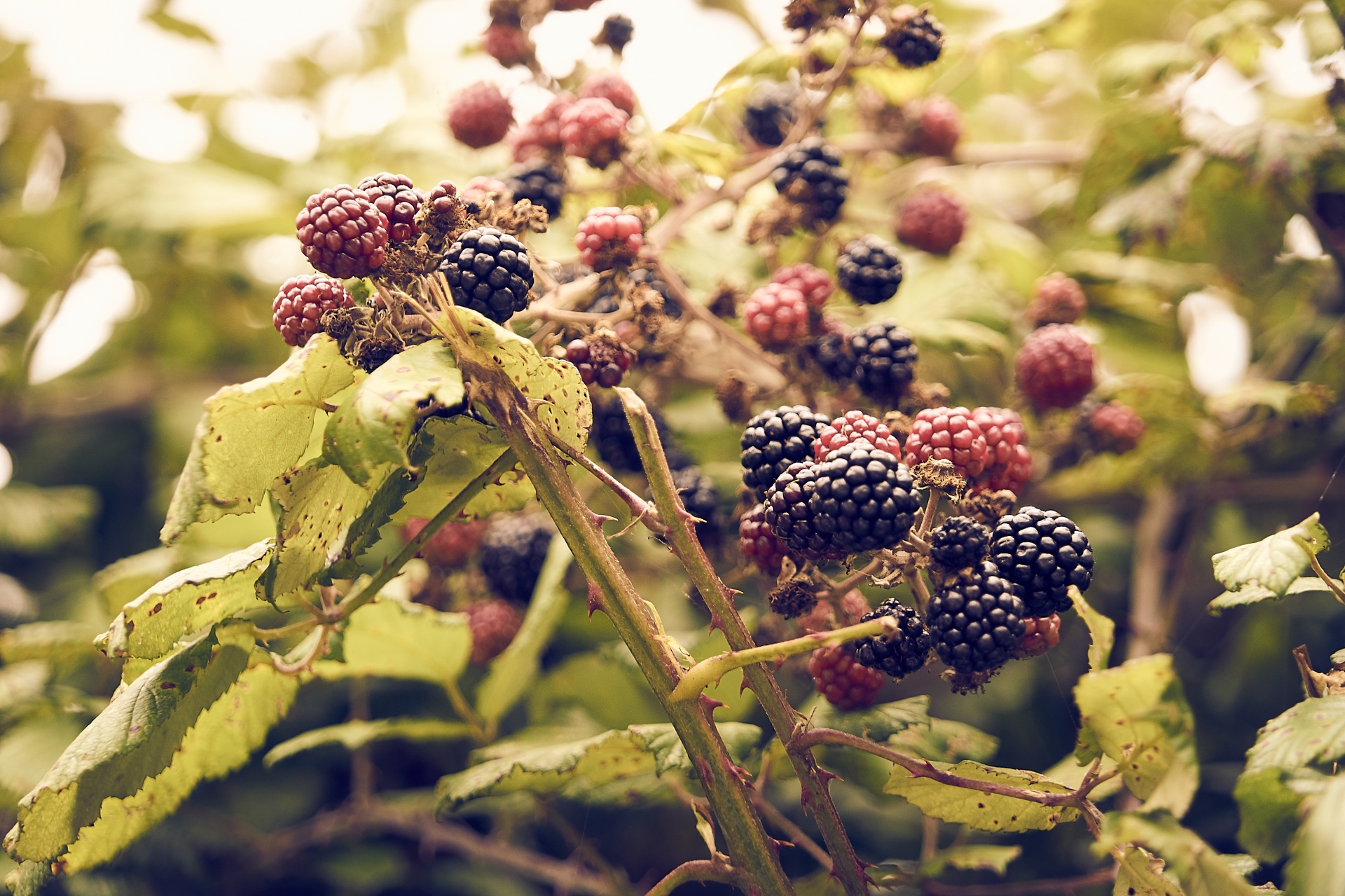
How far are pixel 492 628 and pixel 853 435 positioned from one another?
0.76m

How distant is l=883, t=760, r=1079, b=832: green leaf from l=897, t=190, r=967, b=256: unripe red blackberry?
918mm

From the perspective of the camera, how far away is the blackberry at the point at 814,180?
3.86 ft

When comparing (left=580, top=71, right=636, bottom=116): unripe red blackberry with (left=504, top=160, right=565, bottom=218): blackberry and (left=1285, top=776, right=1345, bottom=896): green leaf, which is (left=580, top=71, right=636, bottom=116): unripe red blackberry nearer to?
(left=504, top=160, right=565, bottom=218): blackberry

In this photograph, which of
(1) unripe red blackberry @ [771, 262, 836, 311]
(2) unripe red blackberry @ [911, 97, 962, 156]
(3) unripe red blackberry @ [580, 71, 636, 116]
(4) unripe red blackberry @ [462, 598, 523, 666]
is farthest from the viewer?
(2) unripe red blackberry @ [911, 97, 962, 156]

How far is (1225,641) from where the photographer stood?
5.56ft

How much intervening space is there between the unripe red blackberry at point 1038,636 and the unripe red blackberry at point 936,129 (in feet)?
3.19

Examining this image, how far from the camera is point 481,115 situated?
4.50 feet

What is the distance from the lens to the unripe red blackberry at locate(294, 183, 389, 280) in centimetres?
78

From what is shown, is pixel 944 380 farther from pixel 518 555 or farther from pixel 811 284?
pixel 518 555

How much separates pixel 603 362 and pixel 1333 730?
72 centimetres

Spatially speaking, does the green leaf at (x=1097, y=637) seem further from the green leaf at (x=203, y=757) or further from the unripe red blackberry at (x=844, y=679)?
the green leaf at (x=203, y=757)

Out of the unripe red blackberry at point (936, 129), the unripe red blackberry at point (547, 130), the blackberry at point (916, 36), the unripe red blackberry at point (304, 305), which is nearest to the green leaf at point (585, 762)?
the unripe red blackberry at point (304, 305)

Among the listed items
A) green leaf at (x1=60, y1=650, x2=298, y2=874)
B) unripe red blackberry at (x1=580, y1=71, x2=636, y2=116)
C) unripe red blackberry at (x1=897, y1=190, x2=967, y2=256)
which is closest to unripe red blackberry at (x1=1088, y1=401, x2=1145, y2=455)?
unripe red blackberry at (x1=897, y1=190, x2=967, y2=256)

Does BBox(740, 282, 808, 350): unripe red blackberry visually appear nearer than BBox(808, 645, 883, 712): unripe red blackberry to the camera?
No
